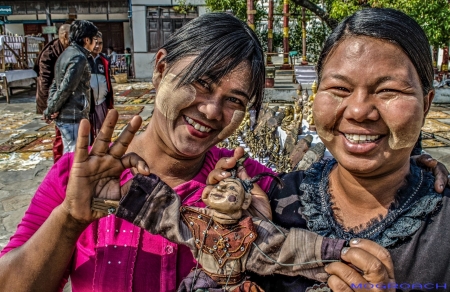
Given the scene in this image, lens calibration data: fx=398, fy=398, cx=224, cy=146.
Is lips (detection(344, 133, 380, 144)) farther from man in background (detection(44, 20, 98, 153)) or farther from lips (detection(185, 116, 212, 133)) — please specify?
man in background (detection(44, 20, 98, 153))

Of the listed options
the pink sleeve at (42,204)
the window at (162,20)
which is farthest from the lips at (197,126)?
the window at (162,20)

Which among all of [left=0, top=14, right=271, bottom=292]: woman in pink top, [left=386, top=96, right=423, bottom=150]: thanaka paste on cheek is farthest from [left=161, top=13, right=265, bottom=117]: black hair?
[left=386, top=96, right=423, bottom=150]: thanaka paste on cheek

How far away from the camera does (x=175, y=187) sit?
5.59 ft

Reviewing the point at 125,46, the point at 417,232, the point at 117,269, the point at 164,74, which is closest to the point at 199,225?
the point at 117,269

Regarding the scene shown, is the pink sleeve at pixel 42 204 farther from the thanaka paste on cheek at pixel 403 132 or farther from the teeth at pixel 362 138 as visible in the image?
the thanaka paste on cheek at pixel 403 132

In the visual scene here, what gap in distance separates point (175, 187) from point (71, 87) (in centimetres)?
276

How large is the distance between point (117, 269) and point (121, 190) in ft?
1.13

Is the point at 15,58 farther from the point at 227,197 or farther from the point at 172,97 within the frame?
the point at 227,197

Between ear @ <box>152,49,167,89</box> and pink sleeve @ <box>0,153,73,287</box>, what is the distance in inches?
20.0

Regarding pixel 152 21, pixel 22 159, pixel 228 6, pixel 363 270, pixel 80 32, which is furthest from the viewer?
pixel 152 21

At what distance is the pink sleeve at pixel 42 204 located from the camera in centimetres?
154

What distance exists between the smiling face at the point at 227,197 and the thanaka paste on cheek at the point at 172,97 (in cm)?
37

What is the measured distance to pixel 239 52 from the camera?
1.60 meters

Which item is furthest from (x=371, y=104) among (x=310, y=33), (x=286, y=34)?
(x=310, y=33)
